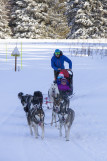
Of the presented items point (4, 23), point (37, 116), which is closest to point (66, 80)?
point (37, 116)

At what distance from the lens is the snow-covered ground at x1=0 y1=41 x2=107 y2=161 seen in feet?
16.1

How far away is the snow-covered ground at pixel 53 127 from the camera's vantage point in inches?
194

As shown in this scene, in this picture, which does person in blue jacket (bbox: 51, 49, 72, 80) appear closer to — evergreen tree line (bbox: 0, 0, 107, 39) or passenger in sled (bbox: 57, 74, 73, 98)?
passenger in sled (bbox: 57, 74, 73, 98)

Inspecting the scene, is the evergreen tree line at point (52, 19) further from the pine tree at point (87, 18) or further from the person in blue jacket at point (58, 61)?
the person in blue jacket at point (58, 61)

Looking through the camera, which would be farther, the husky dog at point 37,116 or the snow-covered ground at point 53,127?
the husky dog at point 37,116

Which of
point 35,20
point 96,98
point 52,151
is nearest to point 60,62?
point 96,98

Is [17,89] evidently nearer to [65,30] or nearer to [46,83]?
[46,83]

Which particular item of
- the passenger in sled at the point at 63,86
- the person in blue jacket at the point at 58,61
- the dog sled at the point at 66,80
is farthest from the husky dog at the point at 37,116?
the person in blue jacket at the point at 58,61

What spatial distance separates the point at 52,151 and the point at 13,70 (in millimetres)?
10594

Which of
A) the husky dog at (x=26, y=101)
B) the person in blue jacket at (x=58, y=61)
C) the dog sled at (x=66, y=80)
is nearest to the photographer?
the husky dog at (x=26, y=101)

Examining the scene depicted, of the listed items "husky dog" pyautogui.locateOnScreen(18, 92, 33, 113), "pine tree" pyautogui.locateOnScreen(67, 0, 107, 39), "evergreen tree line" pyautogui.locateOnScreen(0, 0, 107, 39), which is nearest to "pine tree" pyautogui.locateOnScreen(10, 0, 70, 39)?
"evergreen tree line" pyautogui.locateOnScreen(0, 0, 107, 39)

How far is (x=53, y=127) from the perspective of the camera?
252 inches

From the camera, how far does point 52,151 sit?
16.5 ft

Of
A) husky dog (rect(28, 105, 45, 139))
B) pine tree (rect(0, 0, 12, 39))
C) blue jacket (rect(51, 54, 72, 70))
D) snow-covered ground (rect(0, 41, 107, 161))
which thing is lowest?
snow-covered ground (rect(0, 41, 107, 161))
